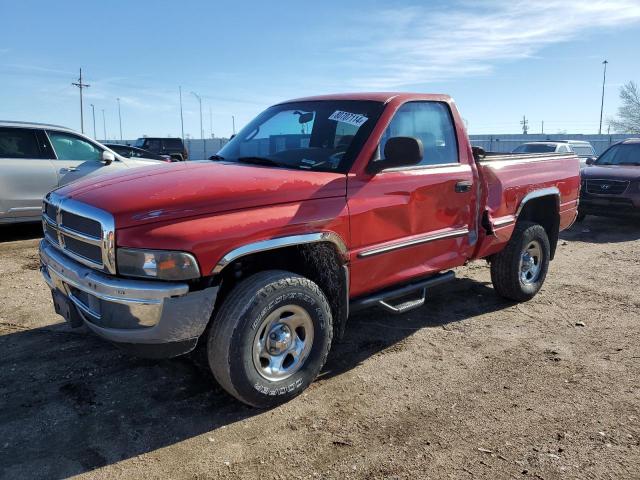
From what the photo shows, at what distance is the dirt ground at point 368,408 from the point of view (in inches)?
108

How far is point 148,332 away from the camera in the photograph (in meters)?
2.76

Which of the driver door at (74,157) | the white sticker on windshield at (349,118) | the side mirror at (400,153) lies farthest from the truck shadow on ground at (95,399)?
the driver door at (74,157)

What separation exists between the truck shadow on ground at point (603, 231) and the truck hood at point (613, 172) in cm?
91

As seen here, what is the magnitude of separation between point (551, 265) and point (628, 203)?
12.0ft

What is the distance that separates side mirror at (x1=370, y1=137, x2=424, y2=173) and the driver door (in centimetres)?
572

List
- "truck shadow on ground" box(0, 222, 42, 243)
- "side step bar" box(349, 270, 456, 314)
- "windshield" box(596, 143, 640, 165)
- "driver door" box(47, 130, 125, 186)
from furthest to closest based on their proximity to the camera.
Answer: "windshield" box(596, 143, 640, 165), "truck shadow on ground" box(0, 222, 42, 243), "driver door" box(47, 130, 125, 186), "side step bar" box(349, 270, 456, 314)

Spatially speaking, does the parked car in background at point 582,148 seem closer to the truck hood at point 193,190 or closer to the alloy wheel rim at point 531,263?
the alloy wheel rim at point 531,263

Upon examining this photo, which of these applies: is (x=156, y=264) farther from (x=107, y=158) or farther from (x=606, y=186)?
(x=606, y=186)

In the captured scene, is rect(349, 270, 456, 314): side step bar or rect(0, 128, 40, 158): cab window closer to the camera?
rect(349, 270, 456, 314): side step bar

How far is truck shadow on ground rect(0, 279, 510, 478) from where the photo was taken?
281cm

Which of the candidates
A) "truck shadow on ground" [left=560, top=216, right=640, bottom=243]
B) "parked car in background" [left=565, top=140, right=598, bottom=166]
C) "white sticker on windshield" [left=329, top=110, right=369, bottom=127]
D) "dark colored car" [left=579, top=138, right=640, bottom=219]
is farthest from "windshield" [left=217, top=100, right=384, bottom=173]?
"parked car in background" [left=565, top=140, right=598, bottom=166]

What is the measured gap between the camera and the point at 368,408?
3307mm

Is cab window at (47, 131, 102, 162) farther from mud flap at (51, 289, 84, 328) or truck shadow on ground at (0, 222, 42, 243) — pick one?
mud flap at (51, 289, 84, 328)

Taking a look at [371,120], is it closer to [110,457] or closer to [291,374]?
[291,374]
